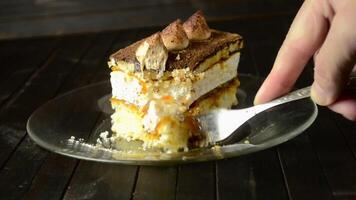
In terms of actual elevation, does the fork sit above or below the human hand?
below

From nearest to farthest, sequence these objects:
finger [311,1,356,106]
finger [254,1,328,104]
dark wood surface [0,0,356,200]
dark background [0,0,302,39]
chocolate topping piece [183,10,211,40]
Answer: finger [311,1,356,106] → finger [254,1,328,104] → dark wood surface [0,0,356,200] → chocolate topping piece [183,10,211,40] → dark background [0,0,302,39]

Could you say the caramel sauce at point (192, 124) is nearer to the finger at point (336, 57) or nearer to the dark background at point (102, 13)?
the finger at point (336, 57)

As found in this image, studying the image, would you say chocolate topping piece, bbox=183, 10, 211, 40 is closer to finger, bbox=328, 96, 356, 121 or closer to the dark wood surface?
the dark wood surface

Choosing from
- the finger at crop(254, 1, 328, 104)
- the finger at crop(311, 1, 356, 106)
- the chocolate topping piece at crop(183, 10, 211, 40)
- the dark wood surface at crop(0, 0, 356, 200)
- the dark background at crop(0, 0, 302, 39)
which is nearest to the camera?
the finger at crop(311, 1, 356, 106)

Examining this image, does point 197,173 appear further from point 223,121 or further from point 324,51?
point 324,51

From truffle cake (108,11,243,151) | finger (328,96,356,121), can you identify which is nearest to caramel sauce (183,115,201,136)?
truffle cake (108,11,243,151)

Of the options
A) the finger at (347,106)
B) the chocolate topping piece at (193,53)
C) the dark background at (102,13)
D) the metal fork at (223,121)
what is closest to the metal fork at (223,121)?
the metal fork at (223,121)

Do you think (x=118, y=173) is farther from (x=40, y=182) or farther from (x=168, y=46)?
(x=168, y=46)
